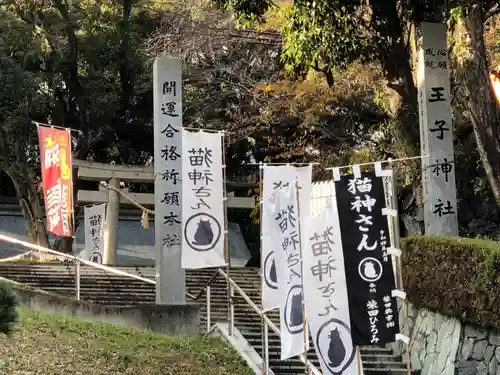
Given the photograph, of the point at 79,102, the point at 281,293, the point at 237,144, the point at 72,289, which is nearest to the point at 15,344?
the point at 281,293

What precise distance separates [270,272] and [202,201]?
278 cm

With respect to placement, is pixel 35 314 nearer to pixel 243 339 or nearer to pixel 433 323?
pixel 243 339

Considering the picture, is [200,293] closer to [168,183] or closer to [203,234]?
[168,183]

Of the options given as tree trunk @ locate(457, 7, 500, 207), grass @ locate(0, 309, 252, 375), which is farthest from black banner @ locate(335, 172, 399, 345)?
grass @ locate(0, 309, 252, 375)

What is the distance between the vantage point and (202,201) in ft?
39.7

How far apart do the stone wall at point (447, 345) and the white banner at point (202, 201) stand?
357cm

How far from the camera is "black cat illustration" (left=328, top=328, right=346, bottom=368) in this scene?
7.53 meters

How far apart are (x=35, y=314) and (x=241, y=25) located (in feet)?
20.0

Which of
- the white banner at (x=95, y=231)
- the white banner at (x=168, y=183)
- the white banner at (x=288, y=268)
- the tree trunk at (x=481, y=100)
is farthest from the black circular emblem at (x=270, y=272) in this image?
the white banner at (x=95, y=231)

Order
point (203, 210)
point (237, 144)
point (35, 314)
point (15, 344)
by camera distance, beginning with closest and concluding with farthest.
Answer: point (15, 344), point (35, 314), point (203, 210), point (237, 144)

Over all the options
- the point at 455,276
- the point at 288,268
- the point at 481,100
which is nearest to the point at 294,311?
the point at 288,268

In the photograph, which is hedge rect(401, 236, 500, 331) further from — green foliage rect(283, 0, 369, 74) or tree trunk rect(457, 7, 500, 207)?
green foliage rect(283, 0, 369, 74)

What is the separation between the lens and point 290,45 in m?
12.1

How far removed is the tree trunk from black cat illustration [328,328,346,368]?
3.90m
